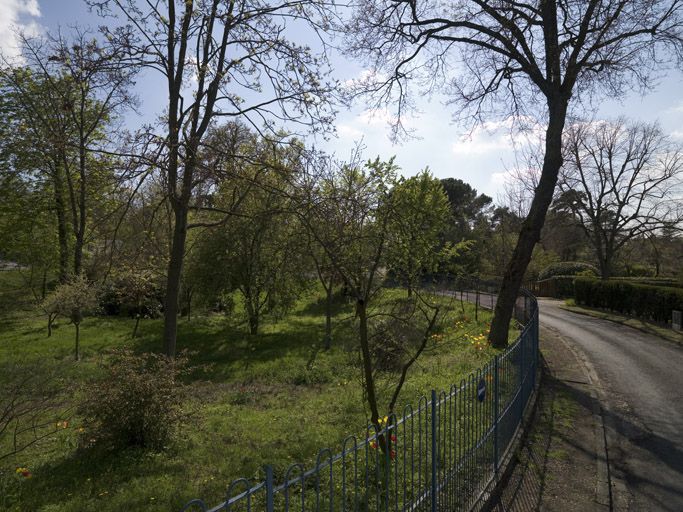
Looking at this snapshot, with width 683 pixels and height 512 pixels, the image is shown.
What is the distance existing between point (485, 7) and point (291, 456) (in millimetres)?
11506

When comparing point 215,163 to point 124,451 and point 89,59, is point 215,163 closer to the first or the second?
point 89,59

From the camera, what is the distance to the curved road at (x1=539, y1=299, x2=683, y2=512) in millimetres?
5398

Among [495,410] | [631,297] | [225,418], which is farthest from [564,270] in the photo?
[495,410]

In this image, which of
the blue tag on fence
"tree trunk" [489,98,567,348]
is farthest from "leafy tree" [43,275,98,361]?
the blue tag on fence

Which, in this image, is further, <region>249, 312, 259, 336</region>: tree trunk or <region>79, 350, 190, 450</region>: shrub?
<region>249, 312, 259, 336</region>: tree trunk

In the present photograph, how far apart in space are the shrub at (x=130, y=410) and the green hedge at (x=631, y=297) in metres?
18.2

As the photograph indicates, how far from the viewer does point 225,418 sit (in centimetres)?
802

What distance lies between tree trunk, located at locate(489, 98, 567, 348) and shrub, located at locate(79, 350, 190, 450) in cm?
851

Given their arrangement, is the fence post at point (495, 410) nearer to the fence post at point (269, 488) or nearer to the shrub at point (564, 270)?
the fence post at point (269, 488)

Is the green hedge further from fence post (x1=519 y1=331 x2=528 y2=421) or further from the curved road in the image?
fence post (x1=519 y1=331 x2=528 y2=421)

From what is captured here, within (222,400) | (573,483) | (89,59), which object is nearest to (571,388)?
(573,483)

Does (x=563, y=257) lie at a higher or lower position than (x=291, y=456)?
higher

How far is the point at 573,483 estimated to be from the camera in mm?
5512

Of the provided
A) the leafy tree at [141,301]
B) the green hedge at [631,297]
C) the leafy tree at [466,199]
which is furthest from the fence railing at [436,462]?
the leafy tree at [466,199]
